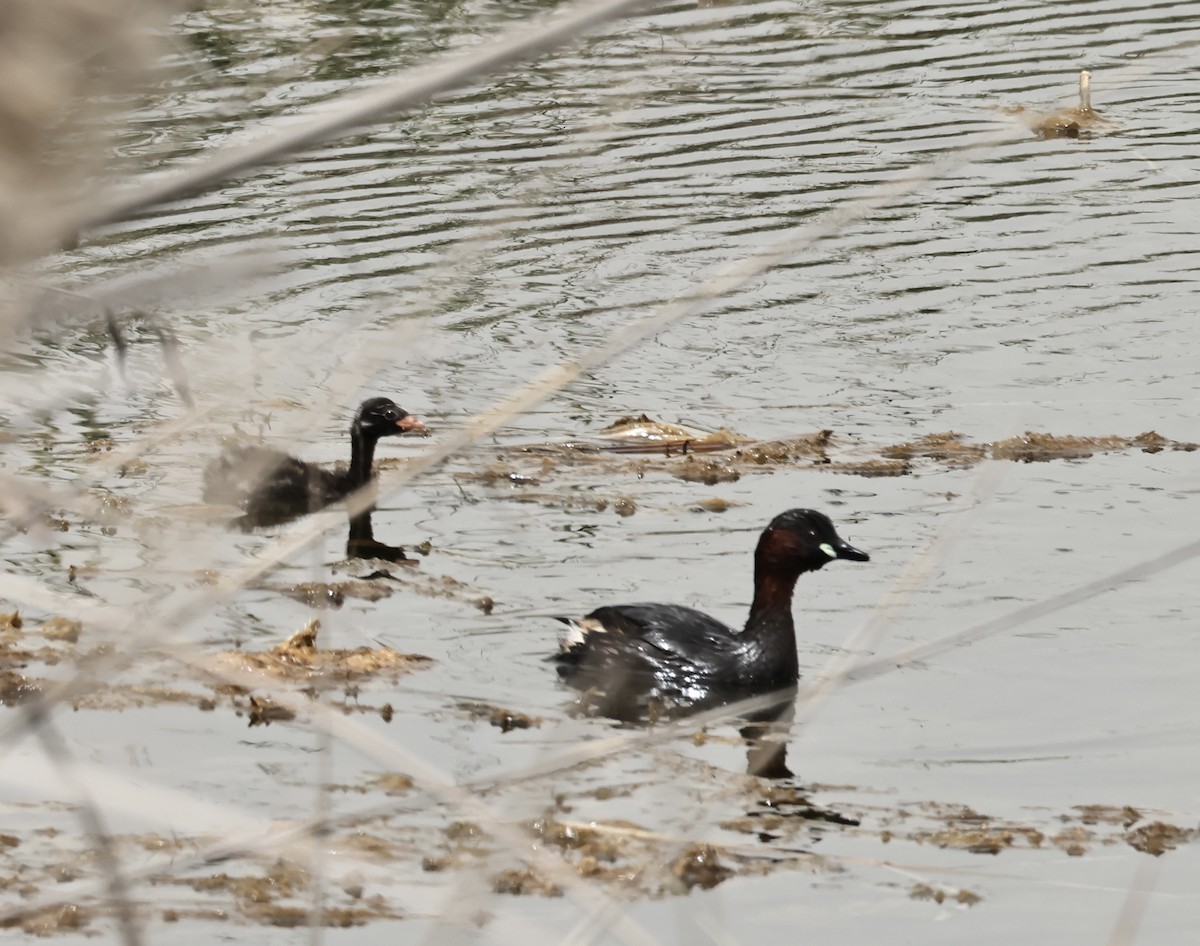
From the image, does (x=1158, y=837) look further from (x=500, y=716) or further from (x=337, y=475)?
(x=337, y=475)

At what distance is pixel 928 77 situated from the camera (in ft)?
65.9

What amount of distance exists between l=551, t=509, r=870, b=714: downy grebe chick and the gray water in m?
0.22

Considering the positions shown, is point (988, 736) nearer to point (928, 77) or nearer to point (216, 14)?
point (928, 77)

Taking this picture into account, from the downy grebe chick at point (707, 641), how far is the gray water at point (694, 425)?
0.22 metres

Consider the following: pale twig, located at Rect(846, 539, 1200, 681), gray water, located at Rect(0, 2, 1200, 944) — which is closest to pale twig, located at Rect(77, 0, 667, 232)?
gray water, located at Rect(0, 2, 1200, 944)

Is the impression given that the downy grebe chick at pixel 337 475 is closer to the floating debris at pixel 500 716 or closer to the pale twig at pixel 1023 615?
the floating debris at pixel 500 716

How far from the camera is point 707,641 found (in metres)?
8.88

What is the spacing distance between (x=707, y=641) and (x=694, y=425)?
3619 mm

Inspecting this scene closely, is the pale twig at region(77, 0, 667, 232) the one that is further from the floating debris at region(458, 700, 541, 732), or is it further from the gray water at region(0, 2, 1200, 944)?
the floating debris at region(458, 700, 541, 732)

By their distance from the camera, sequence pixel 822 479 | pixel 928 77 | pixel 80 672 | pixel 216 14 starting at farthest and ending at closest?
pixel 216 14, pixel 928 77, pixel 822 479, pixel 80 672

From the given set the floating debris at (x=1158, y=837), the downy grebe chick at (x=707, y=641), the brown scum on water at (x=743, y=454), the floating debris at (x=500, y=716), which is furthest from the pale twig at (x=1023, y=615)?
the brown scum on water at (x=743, y=454)

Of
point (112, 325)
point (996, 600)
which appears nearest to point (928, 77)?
point (996, 600)

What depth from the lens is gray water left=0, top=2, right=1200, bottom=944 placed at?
284 centimetres

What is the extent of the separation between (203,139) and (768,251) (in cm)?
1740
